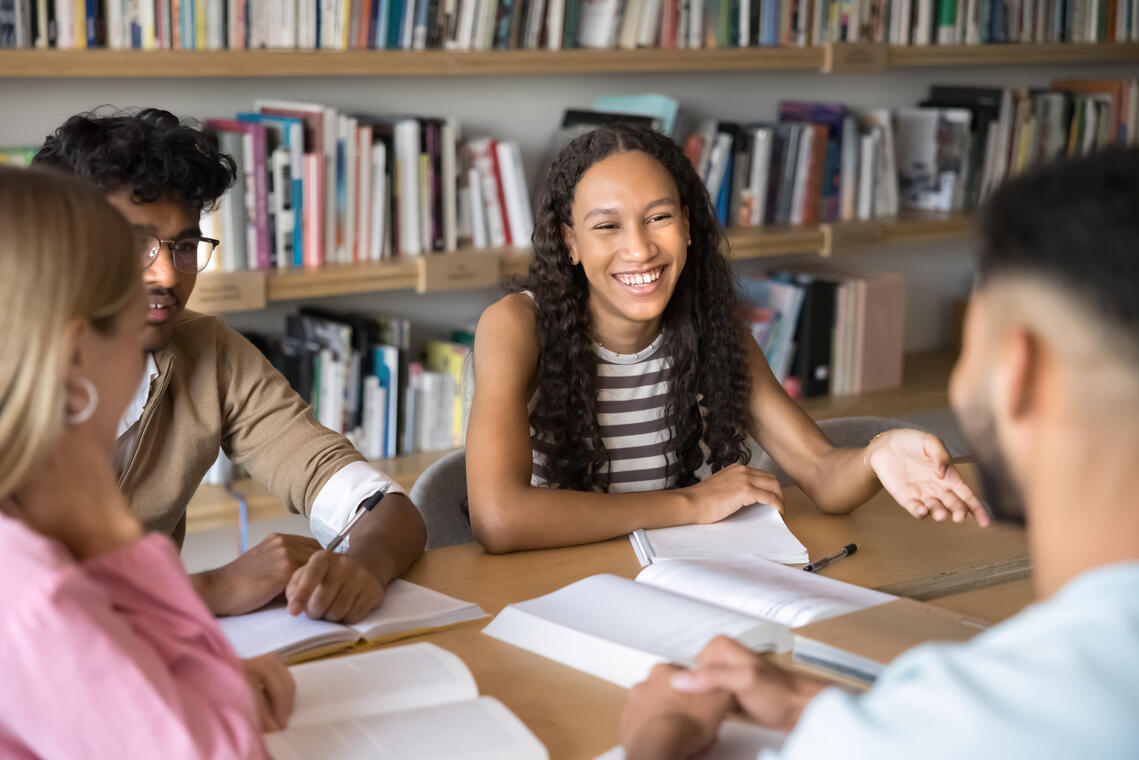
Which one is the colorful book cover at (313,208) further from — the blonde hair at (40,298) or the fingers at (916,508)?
the blonde hair at (40,298)

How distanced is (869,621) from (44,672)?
0.79m

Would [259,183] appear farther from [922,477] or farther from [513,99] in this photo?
[922,477]

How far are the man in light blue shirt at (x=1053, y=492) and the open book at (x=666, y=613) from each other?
42 centimetres

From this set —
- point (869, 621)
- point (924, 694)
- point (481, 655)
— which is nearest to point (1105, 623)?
point (924, 694)

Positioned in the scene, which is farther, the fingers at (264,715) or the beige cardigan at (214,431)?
the beige cardigan at (214,431)

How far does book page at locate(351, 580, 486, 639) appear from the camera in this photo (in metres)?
1.29

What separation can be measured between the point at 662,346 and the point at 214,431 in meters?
0.73

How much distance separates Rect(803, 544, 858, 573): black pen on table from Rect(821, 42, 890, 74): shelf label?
1887 millimetres

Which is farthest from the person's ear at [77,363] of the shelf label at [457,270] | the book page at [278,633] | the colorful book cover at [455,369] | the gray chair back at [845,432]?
the colorful book cover at [455,369]

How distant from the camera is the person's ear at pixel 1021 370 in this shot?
72 centimetres

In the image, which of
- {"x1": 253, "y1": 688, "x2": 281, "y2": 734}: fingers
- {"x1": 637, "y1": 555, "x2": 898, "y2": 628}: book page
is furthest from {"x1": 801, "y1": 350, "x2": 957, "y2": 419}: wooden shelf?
{"x1": 253, "y1": 688, "x2": 281, "y2": 734}: fingers

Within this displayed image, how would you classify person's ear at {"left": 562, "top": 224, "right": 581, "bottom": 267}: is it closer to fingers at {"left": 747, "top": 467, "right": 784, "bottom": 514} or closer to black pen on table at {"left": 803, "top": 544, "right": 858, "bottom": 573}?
fingers at {"left": 747, "top": 467, "right": 784, "bottom": 514}

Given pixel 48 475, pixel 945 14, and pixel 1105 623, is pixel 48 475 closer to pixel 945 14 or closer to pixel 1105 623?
pixel 1105 623

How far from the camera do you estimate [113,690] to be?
818 millimetres
